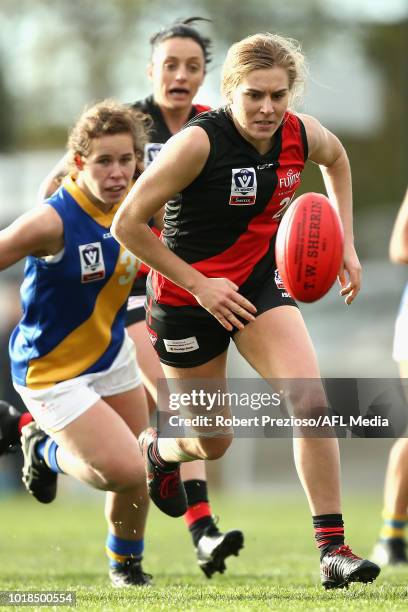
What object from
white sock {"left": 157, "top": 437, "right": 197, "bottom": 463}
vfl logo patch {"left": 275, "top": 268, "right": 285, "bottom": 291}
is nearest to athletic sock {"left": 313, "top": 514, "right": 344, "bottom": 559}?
white sock {"left": 157, "top": 437, "right": 197, "bottom": 463}


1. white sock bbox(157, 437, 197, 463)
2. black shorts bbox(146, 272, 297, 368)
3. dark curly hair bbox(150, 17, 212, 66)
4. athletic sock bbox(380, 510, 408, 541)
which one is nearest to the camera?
black shorts bbox(146, 272, 297, 368)

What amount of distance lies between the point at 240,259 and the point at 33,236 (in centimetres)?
90

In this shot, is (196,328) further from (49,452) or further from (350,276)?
(49,452)

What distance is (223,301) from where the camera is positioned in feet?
15.3

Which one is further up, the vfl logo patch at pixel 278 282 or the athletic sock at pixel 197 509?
the vfl logo patch at pixel 278 282

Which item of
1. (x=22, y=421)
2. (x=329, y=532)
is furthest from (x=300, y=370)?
(x=22, y=421)

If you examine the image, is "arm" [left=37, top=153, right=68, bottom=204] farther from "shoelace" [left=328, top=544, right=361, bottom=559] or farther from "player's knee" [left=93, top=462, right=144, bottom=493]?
"shoelace" [left=328, top=544, right=361, bottom=559]

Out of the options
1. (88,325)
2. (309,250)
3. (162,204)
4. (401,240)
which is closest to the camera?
(309,250)

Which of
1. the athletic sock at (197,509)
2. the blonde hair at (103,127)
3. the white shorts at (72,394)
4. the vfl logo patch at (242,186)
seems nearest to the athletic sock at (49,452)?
the white shorts at (72,394)

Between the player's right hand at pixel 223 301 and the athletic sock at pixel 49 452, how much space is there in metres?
1.46

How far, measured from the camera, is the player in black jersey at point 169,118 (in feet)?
20.1

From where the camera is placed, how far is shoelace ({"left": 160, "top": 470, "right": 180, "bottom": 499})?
5500 millimetres

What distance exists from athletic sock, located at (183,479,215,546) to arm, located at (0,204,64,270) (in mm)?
1499

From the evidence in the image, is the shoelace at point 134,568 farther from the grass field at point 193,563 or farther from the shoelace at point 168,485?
the shoelace at point 168,485
